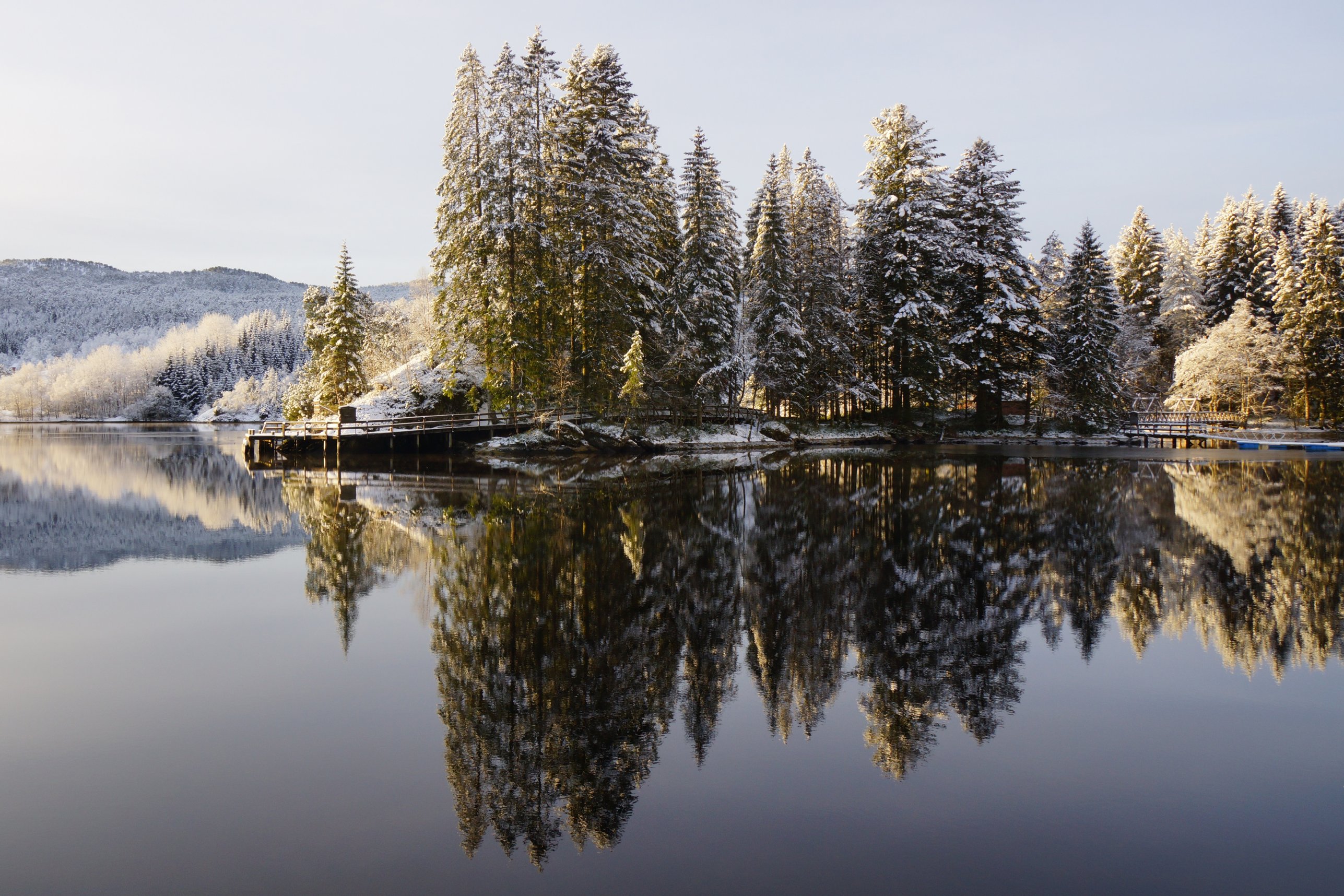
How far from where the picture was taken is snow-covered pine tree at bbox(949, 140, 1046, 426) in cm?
4856

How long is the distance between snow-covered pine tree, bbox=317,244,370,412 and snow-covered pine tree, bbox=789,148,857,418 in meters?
27.8

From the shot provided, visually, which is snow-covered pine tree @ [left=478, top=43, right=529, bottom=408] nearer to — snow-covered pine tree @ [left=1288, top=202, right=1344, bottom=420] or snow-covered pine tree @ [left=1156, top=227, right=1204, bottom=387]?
snow-covered pine tree @ [left=1288, top=202, right=1344, bottom=420]

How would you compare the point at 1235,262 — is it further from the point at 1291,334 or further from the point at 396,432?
the point at 396,432

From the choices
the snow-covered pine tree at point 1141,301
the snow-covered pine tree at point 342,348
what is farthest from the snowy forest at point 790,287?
the snow-covered pine tree at point 342,348

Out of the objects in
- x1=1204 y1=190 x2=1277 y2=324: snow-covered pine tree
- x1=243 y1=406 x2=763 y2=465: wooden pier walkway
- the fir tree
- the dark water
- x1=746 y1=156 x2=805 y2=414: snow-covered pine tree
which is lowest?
the dark water

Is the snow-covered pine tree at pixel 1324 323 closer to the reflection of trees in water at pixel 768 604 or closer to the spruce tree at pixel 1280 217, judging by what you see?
the spruce tree at pixel 1280 217

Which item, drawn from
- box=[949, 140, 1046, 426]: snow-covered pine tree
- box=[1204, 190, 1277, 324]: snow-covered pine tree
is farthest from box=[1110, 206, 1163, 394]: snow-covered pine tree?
box=[949, 140, 1046, 426]: snow-covered pine tree

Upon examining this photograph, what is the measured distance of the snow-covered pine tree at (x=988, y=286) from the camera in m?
48.6

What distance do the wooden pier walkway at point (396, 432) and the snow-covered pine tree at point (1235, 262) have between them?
150 ft

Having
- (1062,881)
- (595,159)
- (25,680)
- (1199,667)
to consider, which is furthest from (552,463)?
(1062,881)

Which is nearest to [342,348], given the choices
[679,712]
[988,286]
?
[988,286]

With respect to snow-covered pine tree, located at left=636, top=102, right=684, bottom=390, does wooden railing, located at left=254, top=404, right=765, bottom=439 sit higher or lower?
lower

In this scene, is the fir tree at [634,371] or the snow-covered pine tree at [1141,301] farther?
the snow-covered pine tree at [1141,301]

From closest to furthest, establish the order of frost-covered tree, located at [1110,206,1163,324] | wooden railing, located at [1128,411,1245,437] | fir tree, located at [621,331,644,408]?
fir tree, located at [621,331,644,408] → wooden railing, located at [1128,411,1245,437] → frost-covered tree, located at [1110,206,1163,324]
